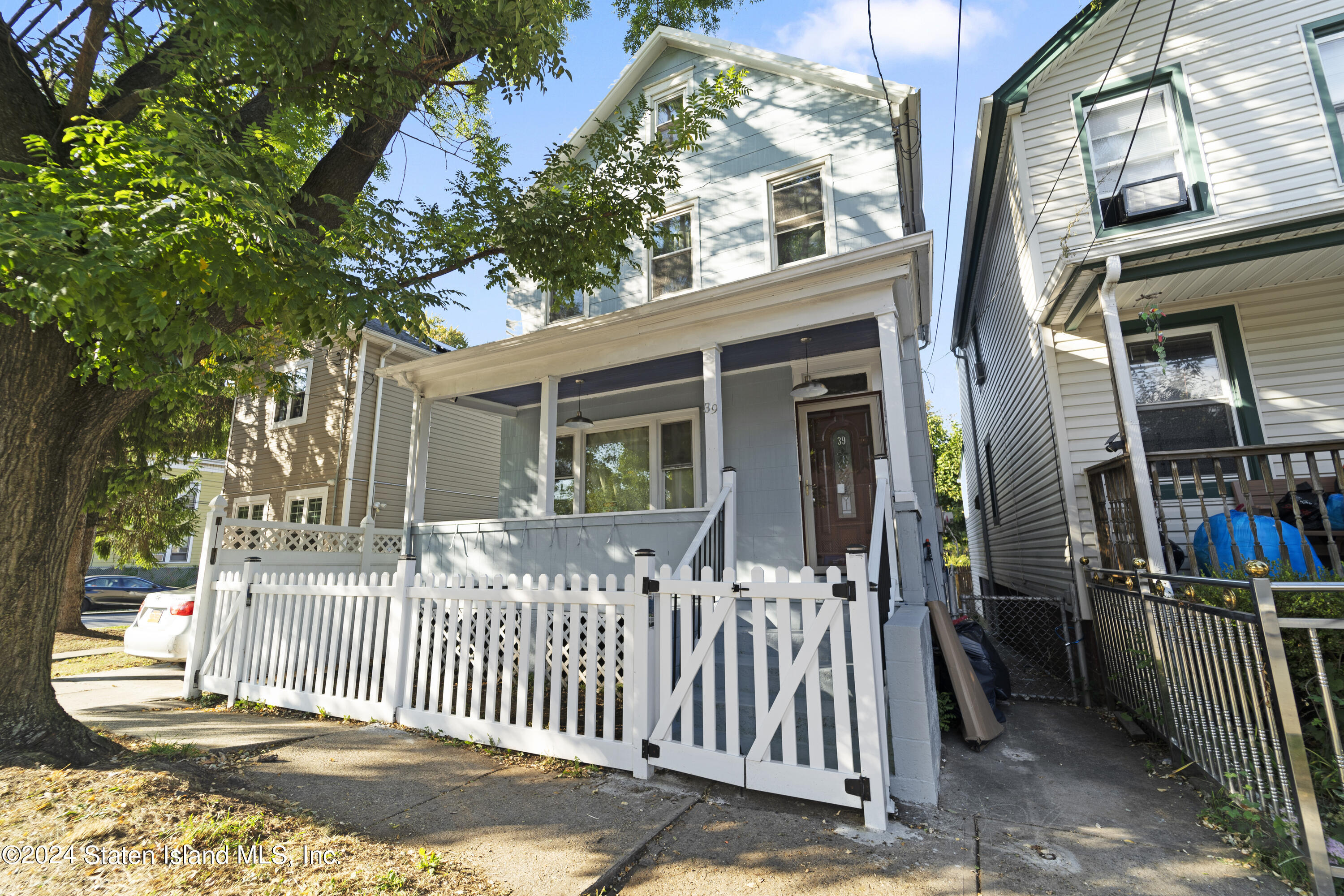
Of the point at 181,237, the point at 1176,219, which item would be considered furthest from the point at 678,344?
the point at 1176,219

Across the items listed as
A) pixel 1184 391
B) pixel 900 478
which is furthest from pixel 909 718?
pixel 1184 391

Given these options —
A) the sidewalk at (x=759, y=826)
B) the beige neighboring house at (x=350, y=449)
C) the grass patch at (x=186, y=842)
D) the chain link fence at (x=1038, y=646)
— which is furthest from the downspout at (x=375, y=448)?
the chain link fence at (x=1038, y=646)

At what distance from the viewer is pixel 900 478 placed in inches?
211

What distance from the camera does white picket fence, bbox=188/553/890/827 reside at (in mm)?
3379

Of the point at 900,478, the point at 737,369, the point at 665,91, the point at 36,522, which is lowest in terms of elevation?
the point at 36,522

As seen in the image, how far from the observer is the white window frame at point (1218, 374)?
6.51 meters

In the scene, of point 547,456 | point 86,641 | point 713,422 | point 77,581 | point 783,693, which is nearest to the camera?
point 783,693

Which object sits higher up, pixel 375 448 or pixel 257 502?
pixel 375 448

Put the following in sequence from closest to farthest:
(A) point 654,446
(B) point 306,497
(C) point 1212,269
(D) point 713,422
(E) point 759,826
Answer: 1. (E) point 759,826
2. (C) point 1212,269
3. (D) point 713,422
4. (A) point 654,446
5. (B) point 306,497

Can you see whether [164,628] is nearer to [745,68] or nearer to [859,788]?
[859,788]

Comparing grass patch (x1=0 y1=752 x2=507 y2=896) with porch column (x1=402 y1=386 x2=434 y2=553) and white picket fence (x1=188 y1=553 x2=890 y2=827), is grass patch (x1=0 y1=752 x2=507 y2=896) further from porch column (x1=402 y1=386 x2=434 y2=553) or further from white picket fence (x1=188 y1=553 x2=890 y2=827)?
porch column (x1=402 y1=386 x2=434 y2=553)

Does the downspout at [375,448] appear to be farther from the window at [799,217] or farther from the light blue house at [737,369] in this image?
the window at [799,217]

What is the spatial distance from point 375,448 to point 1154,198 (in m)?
13.6

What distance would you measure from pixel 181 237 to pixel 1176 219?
31.0 ft
